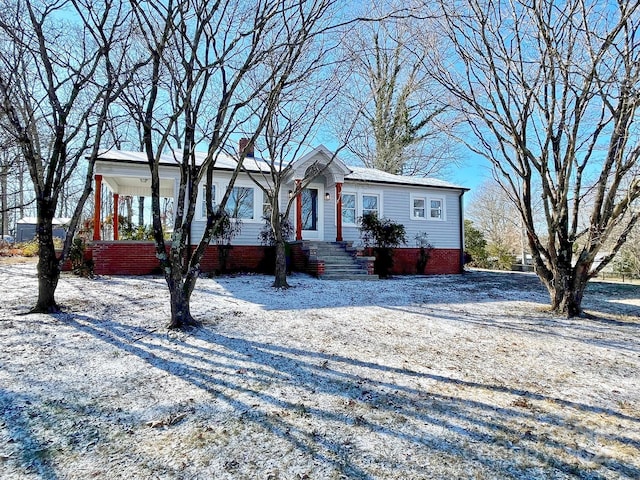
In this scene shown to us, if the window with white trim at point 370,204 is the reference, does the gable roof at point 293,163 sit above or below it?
above

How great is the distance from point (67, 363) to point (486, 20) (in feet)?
22.1

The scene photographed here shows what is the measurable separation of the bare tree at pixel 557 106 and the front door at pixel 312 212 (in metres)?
7.06

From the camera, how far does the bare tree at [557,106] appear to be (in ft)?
16.2

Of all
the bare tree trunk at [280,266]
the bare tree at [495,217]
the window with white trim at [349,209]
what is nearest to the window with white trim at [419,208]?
the window with white trim at [349,209]

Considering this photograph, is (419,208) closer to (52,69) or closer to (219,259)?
(219,259)

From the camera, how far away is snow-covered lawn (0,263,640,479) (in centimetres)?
196

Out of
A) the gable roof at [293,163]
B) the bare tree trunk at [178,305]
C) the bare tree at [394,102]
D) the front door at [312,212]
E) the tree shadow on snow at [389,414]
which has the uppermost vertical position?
the bare tree at [394,102]

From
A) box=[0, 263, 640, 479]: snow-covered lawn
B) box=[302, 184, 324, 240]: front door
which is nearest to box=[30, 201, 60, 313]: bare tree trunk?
box=[0, 263, 640, 479]: snow-covered lawn

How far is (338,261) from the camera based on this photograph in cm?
1067

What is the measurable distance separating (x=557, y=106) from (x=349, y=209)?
7968mm

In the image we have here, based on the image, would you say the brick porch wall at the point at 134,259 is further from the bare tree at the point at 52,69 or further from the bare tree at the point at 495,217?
the bare tree at the point at 495,217

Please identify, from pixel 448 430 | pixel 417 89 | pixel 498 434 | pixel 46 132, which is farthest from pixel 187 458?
pixel 46 132

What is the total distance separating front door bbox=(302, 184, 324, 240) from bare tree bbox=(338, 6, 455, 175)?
2.22 meters

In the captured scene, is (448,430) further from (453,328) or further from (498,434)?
(453,328)
